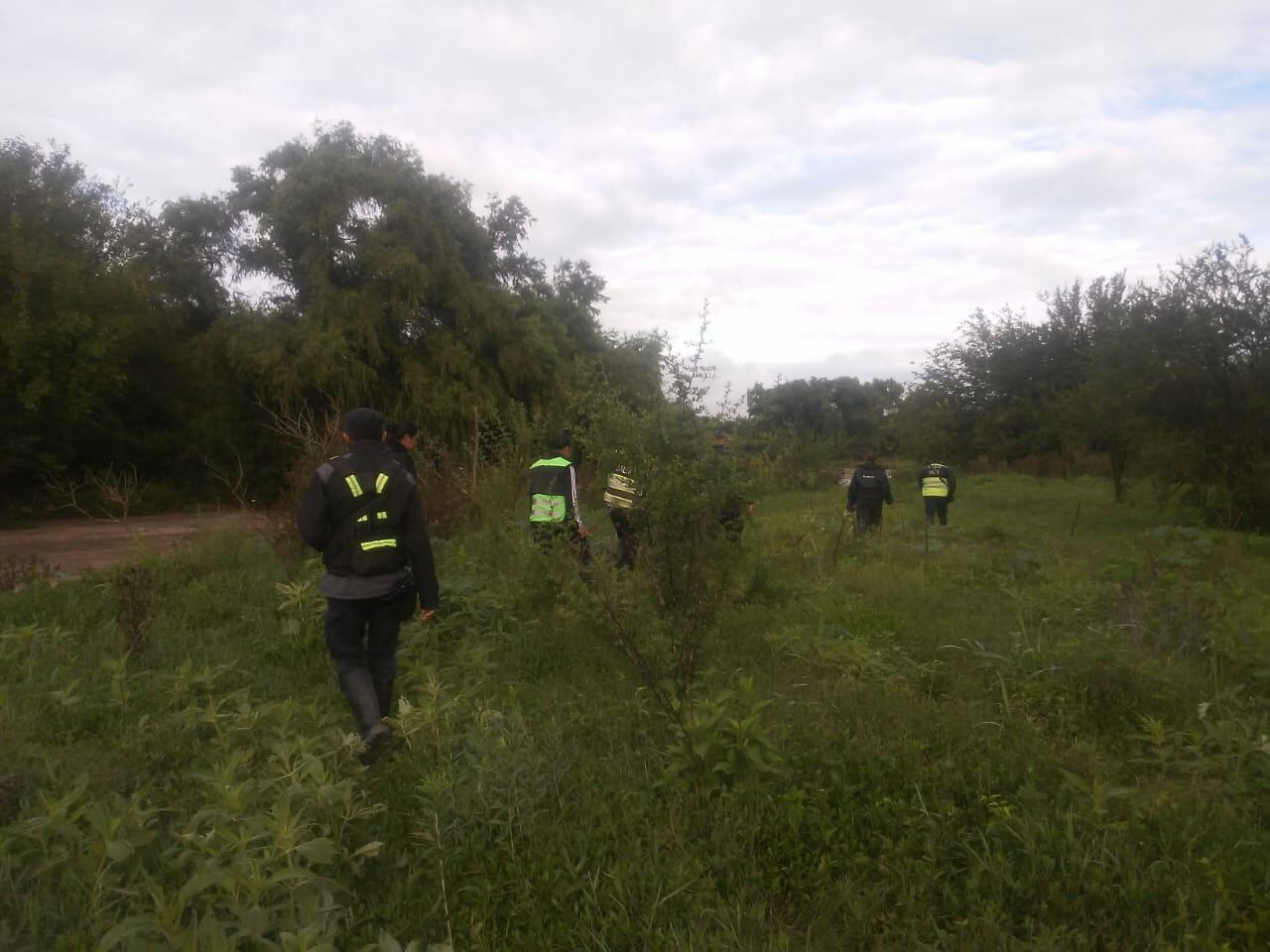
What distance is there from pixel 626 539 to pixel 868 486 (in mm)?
7223

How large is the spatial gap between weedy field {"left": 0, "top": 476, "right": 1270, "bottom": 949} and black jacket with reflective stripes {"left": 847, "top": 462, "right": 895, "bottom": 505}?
17.6 feet

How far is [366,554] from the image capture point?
4.24 metres

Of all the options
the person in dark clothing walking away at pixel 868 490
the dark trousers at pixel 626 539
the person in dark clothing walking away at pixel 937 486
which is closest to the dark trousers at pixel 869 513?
the person in dark clothing walking away at pixel 868 490

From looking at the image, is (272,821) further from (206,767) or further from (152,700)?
(152,700)

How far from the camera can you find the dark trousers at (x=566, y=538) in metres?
4.65

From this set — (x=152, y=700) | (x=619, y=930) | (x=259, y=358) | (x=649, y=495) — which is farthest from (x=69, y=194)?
(x=619, y=930)

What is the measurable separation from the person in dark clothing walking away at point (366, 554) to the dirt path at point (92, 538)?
6667 mm

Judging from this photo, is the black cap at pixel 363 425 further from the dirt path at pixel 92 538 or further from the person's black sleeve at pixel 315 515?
the dirt path at pixel 92 538

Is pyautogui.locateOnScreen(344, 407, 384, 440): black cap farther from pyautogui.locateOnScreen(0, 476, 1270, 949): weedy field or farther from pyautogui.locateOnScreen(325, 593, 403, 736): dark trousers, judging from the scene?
pyautogui.locateOnScreen(0, 476, 1270, 949): weedy field

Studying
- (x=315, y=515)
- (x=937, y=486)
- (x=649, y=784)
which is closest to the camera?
(x=649, y=784)

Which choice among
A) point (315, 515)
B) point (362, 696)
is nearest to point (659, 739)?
point (362, 696)

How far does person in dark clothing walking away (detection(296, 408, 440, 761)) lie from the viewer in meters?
4.25

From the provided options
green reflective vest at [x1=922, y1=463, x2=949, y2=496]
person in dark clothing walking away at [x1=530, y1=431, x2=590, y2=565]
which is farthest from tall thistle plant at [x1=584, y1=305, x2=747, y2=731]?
green reflective vest at [x1=922, y1=463, x2=949, y2=496]

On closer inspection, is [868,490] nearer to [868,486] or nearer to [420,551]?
[868,486]
